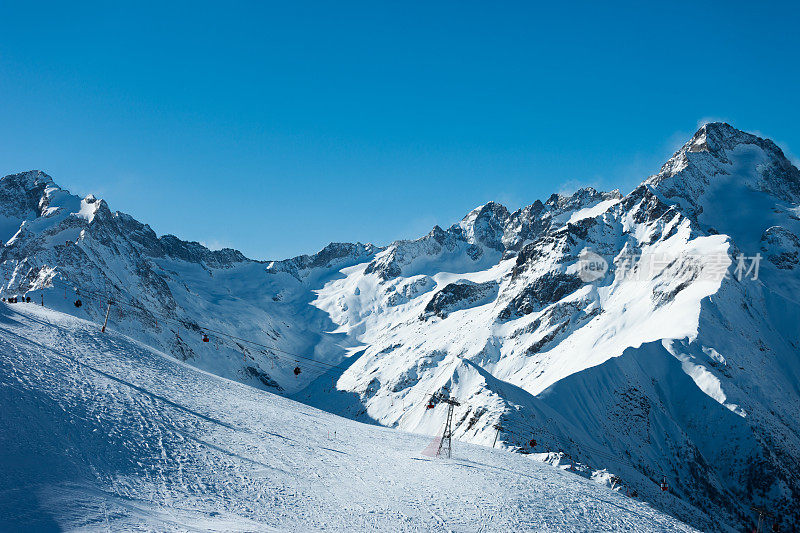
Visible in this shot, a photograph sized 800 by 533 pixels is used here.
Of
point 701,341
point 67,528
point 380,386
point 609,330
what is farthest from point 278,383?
point 67,528

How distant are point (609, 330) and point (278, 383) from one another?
117 metres

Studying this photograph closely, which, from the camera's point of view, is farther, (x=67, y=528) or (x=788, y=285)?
(x=788, y=285)

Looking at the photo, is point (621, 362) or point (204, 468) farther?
point (621, 362)

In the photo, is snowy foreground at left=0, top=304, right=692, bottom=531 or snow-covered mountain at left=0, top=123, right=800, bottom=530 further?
snow-covered mountain at left=0, top=123, right=800, bottom=530

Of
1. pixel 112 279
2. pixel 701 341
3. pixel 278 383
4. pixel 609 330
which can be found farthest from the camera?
pixel 278 383

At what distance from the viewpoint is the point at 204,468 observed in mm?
29375

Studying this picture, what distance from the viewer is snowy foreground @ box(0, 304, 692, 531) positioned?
2316 centimetres

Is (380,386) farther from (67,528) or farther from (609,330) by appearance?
(67,528)

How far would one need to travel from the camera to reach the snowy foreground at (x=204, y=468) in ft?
76.0

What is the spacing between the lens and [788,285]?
171125 mm

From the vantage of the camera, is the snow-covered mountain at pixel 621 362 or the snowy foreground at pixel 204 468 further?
the snow-covered mountain at pixel 621 362

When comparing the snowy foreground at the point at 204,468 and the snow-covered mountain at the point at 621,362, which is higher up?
the snow-covered mountain at the point at 621,362

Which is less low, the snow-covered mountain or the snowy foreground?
the snow-covered mountain

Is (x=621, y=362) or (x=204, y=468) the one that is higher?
(x=621, y=362)
